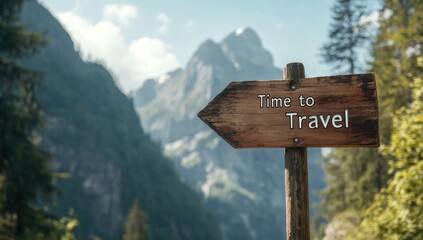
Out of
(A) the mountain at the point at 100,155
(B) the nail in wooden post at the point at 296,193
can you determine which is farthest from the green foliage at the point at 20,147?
(A) the mountain at the point at 100,155

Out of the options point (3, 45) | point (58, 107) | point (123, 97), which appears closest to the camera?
point (3, 45)

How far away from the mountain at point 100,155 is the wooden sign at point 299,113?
95.5m

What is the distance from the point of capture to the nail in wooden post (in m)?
3.08

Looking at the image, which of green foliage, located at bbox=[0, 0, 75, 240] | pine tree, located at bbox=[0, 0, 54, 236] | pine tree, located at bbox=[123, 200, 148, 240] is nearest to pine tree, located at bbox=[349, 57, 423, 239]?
green foliage, located at bbox=[0, 0, 75, 240]

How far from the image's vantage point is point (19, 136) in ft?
42.7

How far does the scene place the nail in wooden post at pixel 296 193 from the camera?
3082 mm

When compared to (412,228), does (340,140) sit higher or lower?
higher

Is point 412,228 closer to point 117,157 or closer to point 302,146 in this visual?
point 302,146

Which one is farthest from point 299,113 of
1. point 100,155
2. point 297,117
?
point 100,155

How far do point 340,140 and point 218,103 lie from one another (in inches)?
39.8

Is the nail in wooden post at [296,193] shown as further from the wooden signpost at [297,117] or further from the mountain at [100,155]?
the mountain at [100,155]

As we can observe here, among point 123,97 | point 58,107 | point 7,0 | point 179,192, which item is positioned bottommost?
point 179,192

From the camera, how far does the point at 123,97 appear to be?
172250mm

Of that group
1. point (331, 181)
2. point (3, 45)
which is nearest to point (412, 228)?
point (3, 45)
